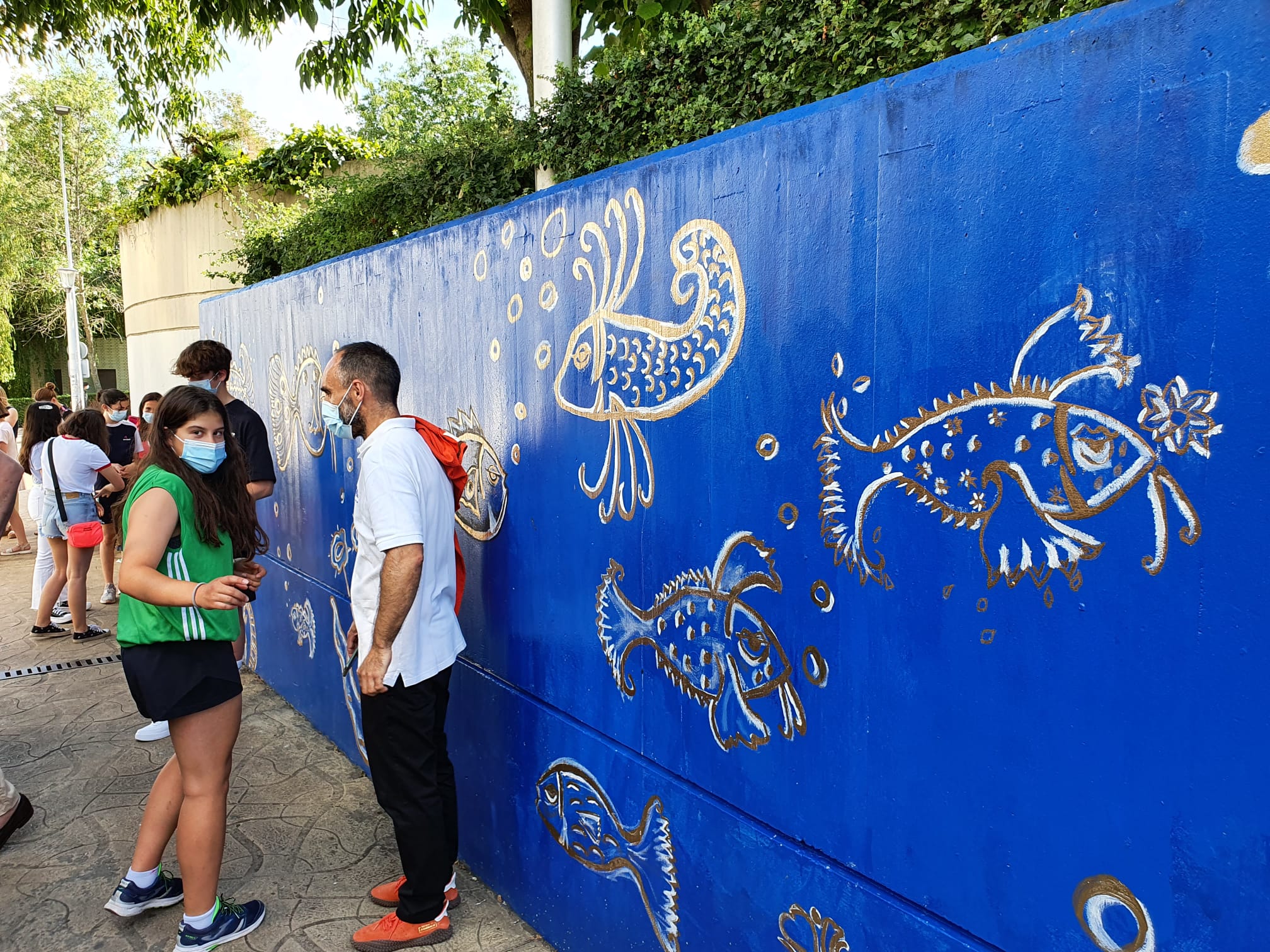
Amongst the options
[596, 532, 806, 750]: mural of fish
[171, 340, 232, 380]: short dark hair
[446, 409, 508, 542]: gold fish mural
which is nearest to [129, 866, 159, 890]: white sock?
[446, 409, 508, 542]: gold fish mural

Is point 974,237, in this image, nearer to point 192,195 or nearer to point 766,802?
point 766,802

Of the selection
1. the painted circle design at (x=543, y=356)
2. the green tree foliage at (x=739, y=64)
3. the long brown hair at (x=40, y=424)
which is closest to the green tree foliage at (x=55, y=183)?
the long brown hair at (x=40, y=424)

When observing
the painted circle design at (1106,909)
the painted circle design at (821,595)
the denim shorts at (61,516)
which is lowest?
the painted circle design at (1106,909)

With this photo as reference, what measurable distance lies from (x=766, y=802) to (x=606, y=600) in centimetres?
79

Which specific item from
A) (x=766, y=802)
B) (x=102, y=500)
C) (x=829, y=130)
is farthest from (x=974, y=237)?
(x=102, y=500)

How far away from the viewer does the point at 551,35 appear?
16.6 feet

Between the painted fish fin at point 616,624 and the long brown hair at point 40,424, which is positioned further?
the long brown hair at point 40,424

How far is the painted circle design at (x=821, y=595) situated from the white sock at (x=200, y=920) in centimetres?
249

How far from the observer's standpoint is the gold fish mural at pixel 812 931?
2.03 metres

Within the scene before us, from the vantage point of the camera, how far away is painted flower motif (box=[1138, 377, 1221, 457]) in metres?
1.36

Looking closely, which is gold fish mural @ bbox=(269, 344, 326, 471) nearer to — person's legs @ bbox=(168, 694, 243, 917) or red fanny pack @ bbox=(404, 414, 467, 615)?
red fanny pack @ bbox=(404, 414, 467, 615)

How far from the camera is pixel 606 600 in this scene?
107 inches

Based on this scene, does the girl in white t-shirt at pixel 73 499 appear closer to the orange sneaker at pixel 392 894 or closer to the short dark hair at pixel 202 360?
the short dark hair at pixel 202 360

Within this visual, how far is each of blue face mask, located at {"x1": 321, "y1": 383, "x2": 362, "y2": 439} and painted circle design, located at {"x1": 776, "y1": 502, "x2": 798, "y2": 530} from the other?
161 centimetres
